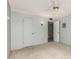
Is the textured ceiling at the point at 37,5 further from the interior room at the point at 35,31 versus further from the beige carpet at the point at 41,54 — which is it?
the beige carpet at the point at 41,54

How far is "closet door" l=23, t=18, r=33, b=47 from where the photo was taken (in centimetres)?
467

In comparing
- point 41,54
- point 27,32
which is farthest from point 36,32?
point 41,54

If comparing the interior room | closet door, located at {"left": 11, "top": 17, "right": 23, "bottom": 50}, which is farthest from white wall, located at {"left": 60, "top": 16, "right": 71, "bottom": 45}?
closet door, located at {"left": 11, "top": 17, "right": 23, "bottom": 50}

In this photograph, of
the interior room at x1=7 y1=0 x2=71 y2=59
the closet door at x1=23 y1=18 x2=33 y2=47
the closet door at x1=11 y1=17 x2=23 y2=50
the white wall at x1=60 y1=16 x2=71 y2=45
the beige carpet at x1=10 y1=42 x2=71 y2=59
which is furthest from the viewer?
the white wall at x1=60 y1=16 x2=71 y2=45

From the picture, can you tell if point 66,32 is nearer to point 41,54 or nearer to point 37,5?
point 41,54

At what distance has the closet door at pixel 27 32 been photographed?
4.67 m

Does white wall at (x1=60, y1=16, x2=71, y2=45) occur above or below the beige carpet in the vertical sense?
above

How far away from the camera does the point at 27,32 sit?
15.6 ft

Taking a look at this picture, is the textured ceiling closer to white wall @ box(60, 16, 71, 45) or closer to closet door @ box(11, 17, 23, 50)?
closet door @ box(11, 17, 23, 50)

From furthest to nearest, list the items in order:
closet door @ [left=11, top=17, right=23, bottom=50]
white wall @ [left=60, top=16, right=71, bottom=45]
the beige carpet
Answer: white wall @ [left=60, top=16, right=71, bottom=45], closet door @ [left=11, top=17, right=23, bottom=50], the beige carpet

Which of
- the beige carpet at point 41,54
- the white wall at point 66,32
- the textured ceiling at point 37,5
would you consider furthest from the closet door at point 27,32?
the white wall at point 66,32

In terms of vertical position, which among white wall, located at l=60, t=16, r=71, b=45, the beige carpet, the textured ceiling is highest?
the textured ceiling

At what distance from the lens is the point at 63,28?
5.73 meters
